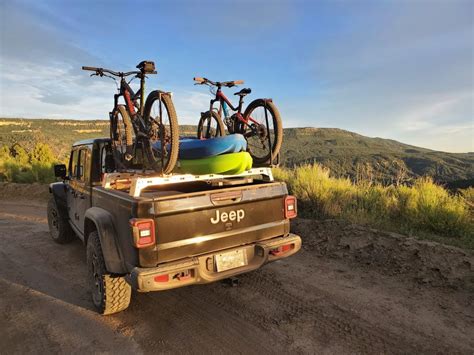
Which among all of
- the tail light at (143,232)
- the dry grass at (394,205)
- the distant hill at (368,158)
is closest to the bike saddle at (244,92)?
the tail light at (143,232)

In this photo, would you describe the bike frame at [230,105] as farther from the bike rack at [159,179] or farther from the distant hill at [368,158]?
the distant hill at [368,158]

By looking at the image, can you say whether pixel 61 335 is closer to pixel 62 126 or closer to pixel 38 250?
pixel 38 250

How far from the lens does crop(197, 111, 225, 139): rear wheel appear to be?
19.9ft

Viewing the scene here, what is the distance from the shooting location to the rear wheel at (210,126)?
6070 mm

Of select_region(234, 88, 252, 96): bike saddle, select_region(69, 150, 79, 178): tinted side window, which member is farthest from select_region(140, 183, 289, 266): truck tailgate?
select_region(69, 150, 79, 178): tinted side window

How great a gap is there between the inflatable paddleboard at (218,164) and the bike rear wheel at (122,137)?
4.63 ft

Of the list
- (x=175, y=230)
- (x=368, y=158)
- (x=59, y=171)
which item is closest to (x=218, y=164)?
(x=175, y=230)

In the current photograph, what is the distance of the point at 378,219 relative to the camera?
675 centimetres

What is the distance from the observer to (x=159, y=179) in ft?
11.3

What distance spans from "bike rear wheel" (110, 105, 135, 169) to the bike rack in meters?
0.71

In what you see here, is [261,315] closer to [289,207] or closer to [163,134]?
[289,207]

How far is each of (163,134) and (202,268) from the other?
1.59m

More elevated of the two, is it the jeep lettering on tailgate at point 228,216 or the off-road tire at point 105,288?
the jeep lettering on tailgate at point 228,216

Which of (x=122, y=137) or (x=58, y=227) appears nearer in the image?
(x=122, y=137)
